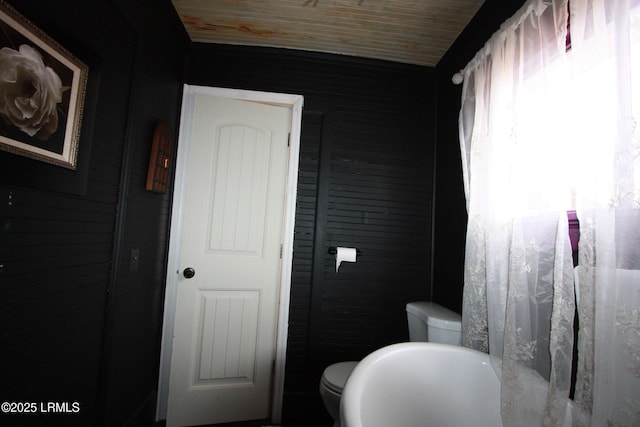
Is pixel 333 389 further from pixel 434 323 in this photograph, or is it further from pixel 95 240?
pixel 95 240

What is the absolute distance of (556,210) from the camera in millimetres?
840

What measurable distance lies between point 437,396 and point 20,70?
167 centimetres

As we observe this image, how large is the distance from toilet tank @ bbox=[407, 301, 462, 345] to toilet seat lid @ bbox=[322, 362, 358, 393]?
0.44 metres

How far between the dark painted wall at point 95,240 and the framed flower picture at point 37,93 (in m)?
0.03

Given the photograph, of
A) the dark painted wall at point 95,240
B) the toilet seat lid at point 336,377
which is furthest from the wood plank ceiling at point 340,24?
the toilet seat lid at point 336,377

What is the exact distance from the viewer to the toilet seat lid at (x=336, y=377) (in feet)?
4.09

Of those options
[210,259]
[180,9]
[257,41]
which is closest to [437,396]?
[210,259]

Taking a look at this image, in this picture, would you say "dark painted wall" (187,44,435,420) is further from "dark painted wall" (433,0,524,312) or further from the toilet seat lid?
the toilet seat lid

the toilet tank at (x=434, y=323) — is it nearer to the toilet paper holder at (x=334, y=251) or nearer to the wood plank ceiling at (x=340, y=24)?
the toilet paper holder at (x=334, y=251)

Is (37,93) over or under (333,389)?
over

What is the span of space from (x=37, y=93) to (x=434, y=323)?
1.78 m

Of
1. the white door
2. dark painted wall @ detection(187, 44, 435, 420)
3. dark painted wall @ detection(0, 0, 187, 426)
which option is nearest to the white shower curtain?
dark painted wall @ detection(187, 44, 435, 420)

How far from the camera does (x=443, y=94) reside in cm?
180

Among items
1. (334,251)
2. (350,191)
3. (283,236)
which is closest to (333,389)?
(334,251)
